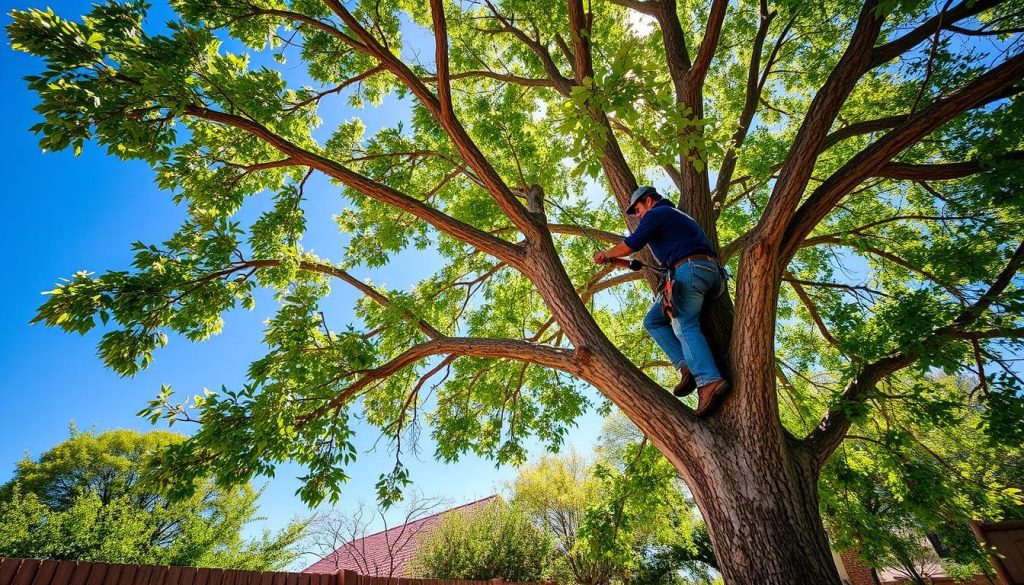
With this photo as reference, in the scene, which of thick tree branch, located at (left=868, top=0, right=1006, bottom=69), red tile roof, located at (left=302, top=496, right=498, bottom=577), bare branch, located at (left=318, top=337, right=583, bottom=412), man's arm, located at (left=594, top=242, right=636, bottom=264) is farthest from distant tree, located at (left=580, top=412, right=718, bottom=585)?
red tile roof, located at (left=302, top=496, right=498, bottom=577)

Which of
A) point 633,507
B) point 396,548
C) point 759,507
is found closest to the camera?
point 759,507

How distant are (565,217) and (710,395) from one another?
312 centimetres

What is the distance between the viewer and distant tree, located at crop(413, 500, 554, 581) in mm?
11789

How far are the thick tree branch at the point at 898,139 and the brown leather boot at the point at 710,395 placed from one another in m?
0.98

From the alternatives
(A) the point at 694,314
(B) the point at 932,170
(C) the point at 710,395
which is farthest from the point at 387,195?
(B) the point at 932,170

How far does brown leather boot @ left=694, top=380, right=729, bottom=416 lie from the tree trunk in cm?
9

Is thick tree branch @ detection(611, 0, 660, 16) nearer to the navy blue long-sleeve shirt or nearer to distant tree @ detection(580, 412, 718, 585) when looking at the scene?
the navy blue long-sleeve shirt

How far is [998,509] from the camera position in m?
4.58

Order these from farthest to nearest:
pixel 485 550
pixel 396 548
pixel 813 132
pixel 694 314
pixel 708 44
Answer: pixel 396 548, pixel 485 550, pixel 708 44, pixel 694 314, pixel 813 132

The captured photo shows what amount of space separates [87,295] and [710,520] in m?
4.67

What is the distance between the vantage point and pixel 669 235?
318 cm

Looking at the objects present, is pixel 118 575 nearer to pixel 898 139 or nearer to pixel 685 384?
pixel 685 384

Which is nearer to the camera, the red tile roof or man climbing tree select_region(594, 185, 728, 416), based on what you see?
man climbing tree select_region(594, 185, 728, 416)

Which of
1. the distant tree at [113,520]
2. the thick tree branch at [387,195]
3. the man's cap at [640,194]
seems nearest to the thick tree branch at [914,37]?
the man's cap at [640,194]
